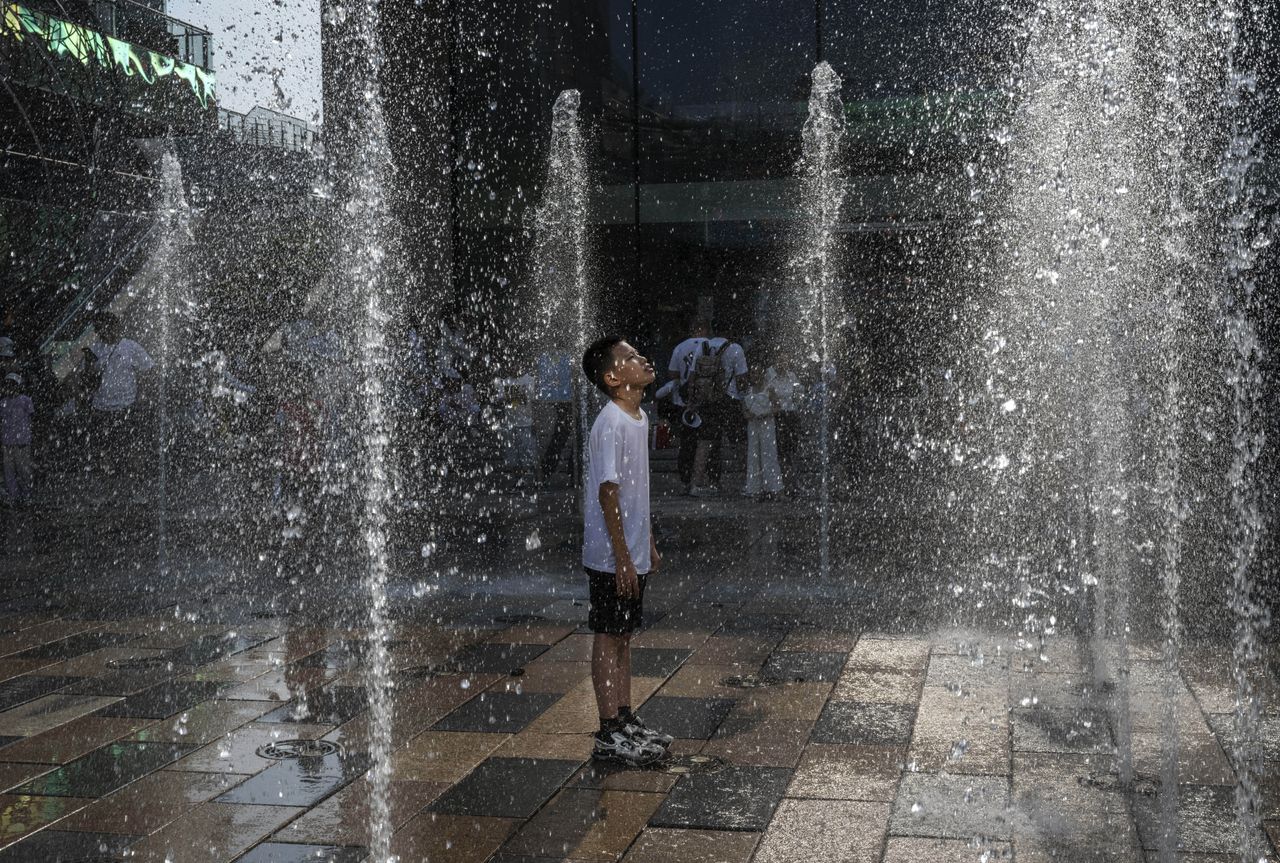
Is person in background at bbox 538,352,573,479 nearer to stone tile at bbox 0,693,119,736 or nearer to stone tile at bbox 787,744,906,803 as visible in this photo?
stone tile at bbox 0,693,119,736

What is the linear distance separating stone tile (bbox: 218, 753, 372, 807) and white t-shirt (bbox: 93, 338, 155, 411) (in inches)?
347

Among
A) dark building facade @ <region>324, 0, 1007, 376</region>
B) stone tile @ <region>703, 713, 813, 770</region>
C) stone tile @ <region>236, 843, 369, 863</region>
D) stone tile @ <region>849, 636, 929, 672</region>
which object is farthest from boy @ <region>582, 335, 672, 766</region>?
dark building facade @ <region>324, 0, 1007, 376</region>

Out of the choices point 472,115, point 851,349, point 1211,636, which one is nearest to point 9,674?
point 1211,636

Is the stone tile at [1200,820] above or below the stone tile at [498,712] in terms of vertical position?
below

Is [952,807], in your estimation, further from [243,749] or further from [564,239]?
[564,239]

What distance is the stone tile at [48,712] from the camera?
5.05 metres

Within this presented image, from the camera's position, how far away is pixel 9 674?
5.96 m

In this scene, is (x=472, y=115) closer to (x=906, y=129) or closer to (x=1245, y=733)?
(x=906, y=129)

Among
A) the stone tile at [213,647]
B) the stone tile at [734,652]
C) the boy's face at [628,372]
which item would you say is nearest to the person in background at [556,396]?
the stone tile at [213,647]

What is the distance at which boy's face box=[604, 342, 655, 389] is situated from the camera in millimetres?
4445

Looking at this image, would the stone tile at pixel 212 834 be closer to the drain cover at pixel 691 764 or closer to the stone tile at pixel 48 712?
the drain cover at pixel 691 764

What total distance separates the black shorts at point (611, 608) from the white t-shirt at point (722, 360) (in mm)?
8136

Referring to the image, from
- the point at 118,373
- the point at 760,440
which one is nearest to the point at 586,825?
the point at 760,440

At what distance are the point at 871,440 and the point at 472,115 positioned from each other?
7.05 meters
